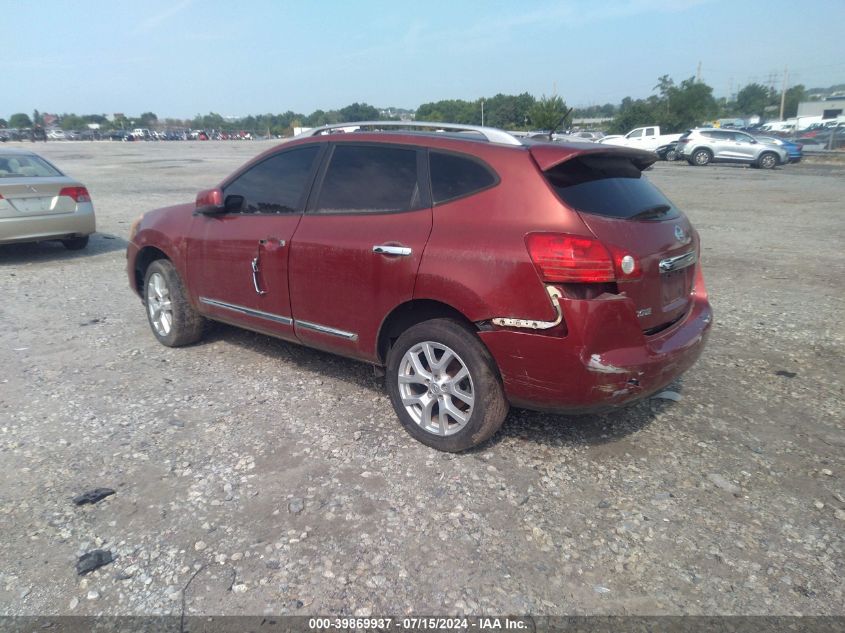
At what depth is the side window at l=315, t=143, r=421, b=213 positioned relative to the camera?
151 inches

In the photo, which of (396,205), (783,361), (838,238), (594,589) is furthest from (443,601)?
(838,238)

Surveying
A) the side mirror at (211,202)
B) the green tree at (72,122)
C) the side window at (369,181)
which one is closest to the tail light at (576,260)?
the side window at (369,181)

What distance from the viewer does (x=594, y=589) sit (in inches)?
104

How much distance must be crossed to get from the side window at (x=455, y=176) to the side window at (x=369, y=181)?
0.13m

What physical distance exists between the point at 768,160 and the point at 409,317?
89.6 feet

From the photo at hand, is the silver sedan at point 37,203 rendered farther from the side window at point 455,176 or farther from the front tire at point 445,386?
the side window at point 455,176

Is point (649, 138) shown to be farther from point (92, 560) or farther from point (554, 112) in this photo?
point (92, 560)

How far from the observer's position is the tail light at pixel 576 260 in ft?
10.2

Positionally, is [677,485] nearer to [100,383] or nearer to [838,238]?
[100,383]

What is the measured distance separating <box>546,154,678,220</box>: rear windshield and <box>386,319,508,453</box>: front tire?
0.92 metres

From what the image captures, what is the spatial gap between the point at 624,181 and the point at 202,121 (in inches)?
6272

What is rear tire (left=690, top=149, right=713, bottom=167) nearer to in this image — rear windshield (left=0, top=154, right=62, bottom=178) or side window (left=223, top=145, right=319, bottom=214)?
rear windshield (left=0, top=154, right=62, bottom=178)

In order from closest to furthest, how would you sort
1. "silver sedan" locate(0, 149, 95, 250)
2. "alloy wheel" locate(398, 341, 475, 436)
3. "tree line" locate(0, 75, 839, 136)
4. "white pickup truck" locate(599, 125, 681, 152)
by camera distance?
1. "alloy wheel" locate(398, 341, 475, 436)
2. "silver sedan" locate(0, 149, 95, 250)
3. "tree line" locate(0, 75, 839, 136)
4. "white pickup truck" locate(599, 125, 681, 152)

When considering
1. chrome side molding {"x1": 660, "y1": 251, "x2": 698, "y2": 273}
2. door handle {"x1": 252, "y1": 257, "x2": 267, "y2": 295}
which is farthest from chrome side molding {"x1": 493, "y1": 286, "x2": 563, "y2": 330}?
door handle {"x1": 252, "y1": 257, "x2": 267, "y2": 295}
